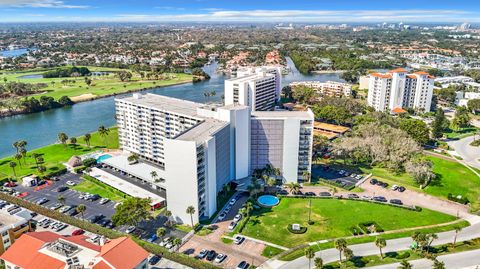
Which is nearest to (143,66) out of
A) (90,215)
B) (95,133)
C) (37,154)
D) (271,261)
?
(95,133)

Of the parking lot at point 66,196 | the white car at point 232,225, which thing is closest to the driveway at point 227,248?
the white car at point 232,225

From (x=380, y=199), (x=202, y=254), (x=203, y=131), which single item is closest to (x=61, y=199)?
(x=203, y=131)

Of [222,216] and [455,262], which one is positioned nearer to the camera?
[455,262]

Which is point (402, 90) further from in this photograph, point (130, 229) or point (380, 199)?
point (130, 229)

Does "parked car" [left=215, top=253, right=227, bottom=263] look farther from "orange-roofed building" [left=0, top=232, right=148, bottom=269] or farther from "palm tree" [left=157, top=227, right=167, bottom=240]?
"orange-roofed building" [left=0, top=232, right=148, bottom=269]

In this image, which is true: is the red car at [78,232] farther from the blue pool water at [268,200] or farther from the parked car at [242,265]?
the blue pool water at [268,200]
